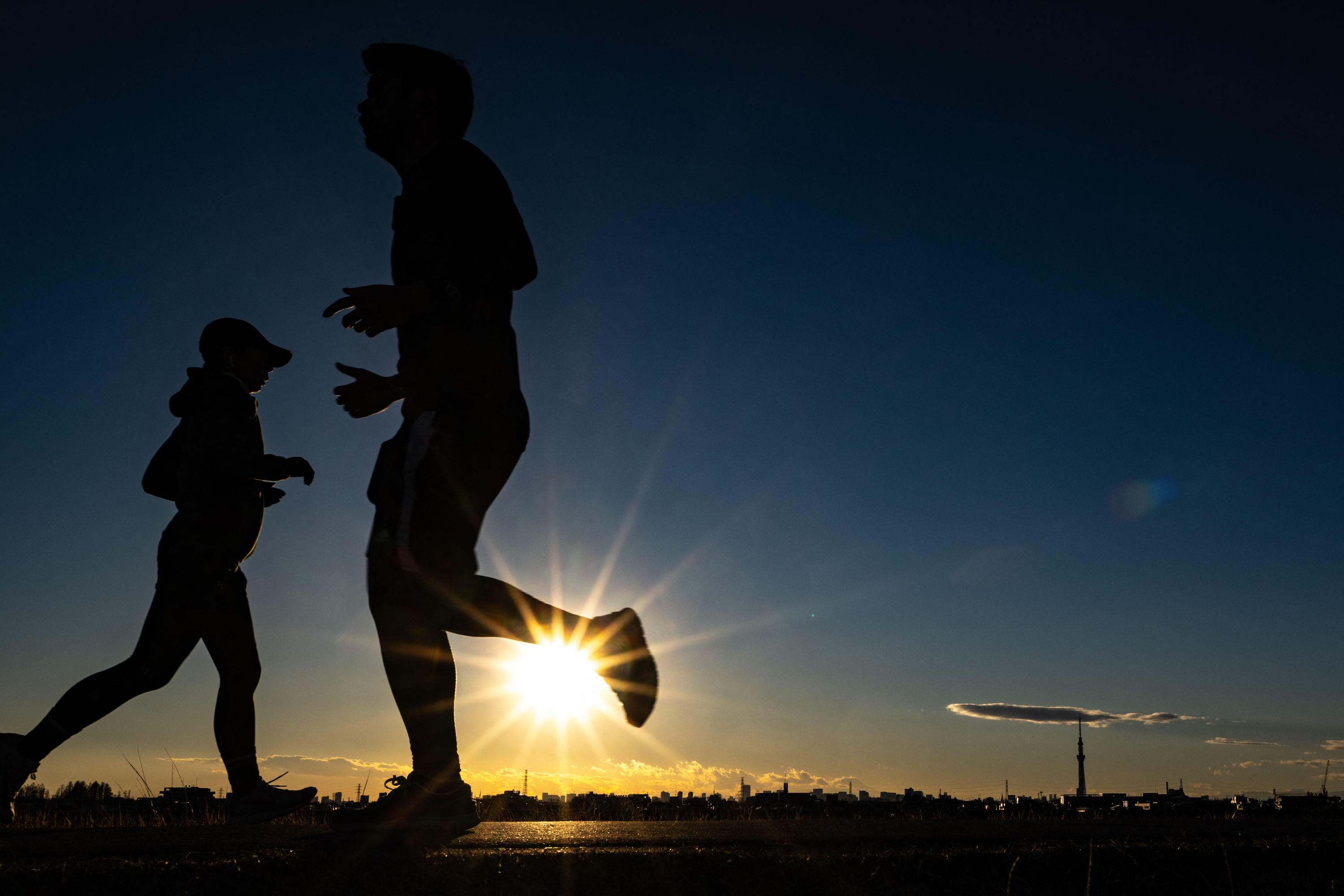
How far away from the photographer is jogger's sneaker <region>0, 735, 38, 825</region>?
167 inches

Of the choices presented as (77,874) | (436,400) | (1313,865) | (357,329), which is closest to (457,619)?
(436,400)

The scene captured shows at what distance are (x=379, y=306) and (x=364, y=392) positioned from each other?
1.64ft

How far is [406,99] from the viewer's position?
371 centimetres

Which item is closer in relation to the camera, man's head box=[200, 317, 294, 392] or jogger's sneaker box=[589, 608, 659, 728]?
jogger's sneaker box=[589, 608, 659, 728]

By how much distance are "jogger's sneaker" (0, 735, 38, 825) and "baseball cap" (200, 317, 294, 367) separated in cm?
194

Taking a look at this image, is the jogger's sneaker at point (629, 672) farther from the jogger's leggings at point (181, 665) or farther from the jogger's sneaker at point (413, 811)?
the jogger's leggings at point (181, 665)

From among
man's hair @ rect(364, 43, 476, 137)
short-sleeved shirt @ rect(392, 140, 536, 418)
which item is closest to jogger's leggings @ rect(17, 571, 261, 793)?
short-sleeved shirt @ rect(392, 140, 536, 418)

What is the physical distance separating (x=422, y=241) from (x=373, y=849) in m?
2.02

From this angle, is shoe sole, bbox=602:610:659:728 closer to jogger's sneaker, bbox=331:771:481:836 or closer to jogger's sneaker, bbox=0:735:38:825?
jogger's sneaker, bbox=331:771:481:836

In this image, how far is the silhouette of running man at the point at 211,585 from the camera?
4.31 m

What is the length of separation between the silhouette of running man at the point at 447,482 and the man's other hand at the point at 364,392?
142mm

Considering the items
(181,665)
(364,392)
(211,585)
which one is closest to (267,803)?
(181,665)

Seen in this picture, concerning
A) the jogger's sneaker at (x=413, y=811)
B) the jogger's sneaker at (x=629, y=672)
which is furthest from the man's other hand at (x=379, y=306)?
the jogger's sneaker at (x=413, y=811)

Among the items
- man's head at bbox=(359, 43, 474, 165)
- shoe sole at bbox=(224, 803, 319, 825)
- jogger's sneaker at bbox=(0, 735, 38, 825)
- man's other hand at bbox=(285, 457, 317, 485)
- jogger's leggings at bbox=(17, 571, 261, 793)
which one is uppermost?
man's head at bbox=(359, 43, 474, 165)
